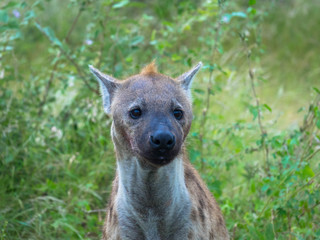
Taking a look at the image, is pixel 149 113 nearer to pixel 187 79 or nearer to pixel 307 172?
pixel 187 79

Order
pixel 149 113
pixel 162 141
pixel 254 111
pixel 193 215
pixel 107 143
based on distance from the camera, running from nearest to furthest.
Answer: pixel 162 141 → pixel 149 113 → pixel 193 215 → pixel 254 111 → pixel 107 143

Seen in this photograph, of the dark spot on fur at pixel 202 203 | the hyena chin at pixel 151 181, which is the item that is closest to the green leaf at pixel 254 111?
the hyena chin at pixel 151 181

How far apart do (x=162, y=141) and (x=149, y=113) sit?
0.29 meters

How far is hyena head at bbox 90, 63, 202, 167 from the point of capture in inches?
116

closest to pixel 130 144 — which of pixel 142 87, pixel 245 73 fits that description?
pixel 142 87

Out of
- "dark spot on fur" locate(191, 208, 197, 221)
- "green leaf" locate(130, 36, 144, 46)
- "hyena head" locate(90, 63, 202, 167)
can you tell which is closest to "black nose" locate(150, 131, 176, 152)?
"hyena head" locate(90, 63, 202, 167)

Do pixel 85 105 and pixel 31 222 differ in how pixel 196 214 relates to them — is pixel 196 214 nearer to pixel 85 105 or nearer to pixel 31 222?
pixel 31 222

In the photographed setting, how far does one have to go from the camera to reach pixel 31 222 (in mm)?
4082

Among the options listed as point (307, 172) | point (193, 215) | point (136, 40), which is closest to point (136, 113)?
point (193, 215)

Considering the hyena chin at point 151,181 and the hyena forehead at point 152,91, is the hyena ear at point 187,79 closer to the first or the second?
the hyena forehead at point 152,91

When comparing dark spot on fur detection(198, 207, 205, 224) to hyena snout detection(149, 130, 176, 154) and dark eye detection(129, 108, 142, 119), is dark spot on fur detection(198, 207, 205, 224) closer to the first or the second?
hyena snout detection(149, 130, 176, 154)

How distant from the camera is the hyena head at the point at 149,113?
294 cm

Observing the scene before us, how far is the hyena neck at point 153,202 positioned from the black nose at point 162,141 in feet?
1.06

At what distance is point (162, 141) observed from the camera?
2875 mm
